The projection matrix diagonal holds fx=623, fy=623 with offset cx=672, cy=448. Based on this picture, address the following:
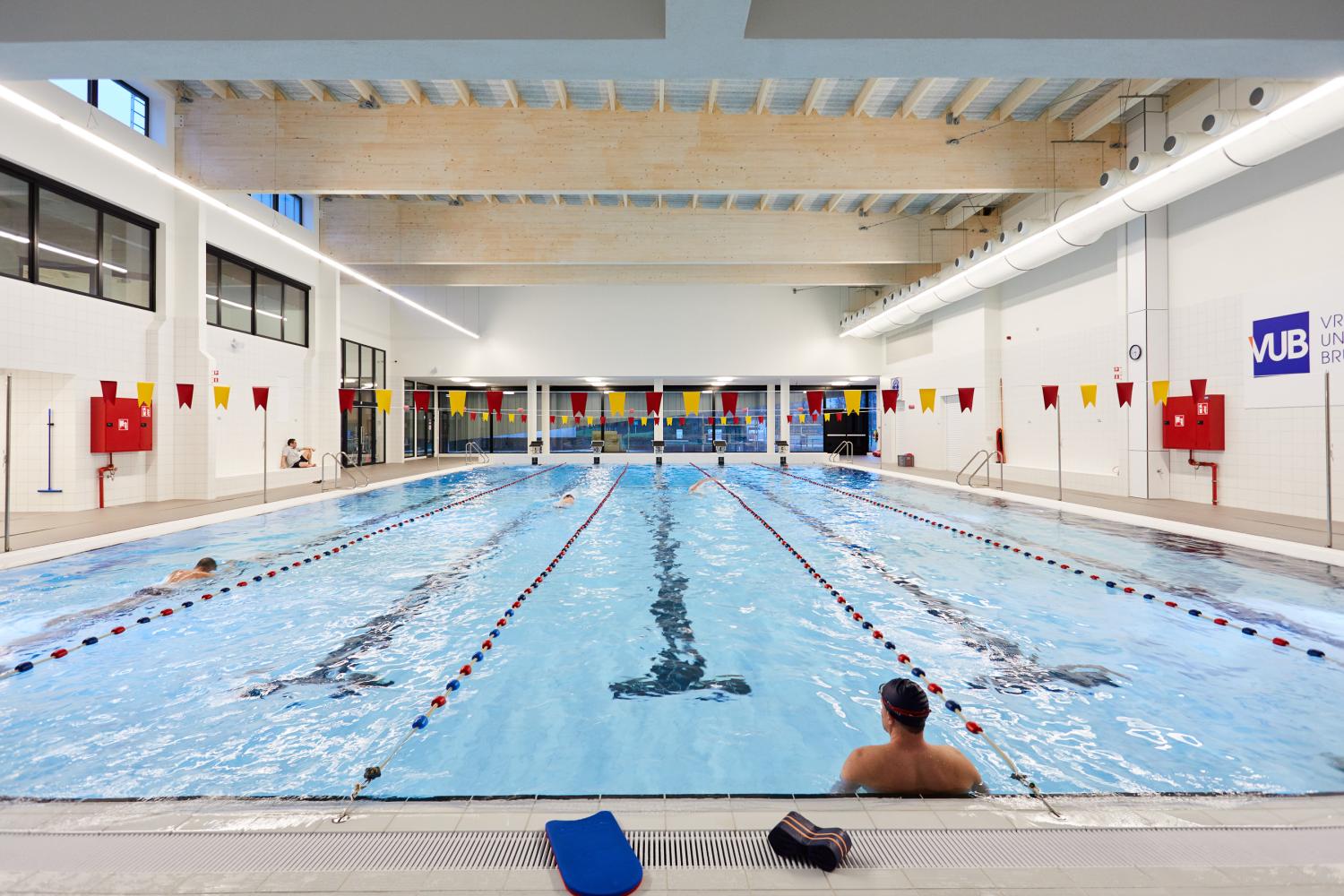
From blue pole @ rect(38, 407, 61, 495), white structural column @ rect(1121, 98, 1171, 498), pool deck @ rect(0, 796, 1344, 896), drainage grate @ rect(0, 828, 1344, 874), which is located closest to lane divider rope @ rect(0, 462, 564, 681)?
pool deck @ rect(0, 796, 1344, 896)

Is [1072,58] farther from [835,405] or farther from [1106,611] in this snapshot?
[835,405]

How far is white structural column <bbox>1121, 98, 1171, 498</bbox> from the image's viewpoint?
9062 mm

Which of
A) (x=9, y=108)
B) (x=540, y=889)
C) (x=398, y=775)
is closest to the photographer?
(x=540, y=889)

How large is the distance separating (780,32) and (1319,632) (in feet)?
16.3

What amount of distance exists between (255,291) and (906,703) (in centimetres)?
1333

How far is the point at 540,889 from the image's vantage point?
5.17ft

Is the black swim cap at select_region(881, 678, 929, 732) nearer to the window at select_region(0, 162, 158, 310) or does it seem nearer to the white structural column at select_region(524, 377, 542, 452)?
the window at select_region(0, 162, 158, 310)

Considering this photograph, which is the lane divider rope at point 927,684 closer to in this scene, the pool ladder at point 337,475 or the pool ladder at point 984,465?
the pool ladder at point 984,465

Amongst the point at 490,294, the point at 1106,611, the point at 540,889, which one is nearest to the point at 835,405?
the point at 490,294

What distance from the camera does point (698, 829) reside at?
189 cm

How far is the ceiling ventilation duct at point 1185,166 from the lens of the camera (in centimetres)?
552

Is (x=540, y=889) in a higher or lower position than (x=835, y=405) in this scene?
lower

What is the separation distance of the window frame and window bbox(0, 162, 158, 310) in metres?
0.90

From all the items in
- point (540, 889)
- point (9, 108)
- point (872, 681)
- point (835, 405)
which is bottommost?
point (872, 681)
